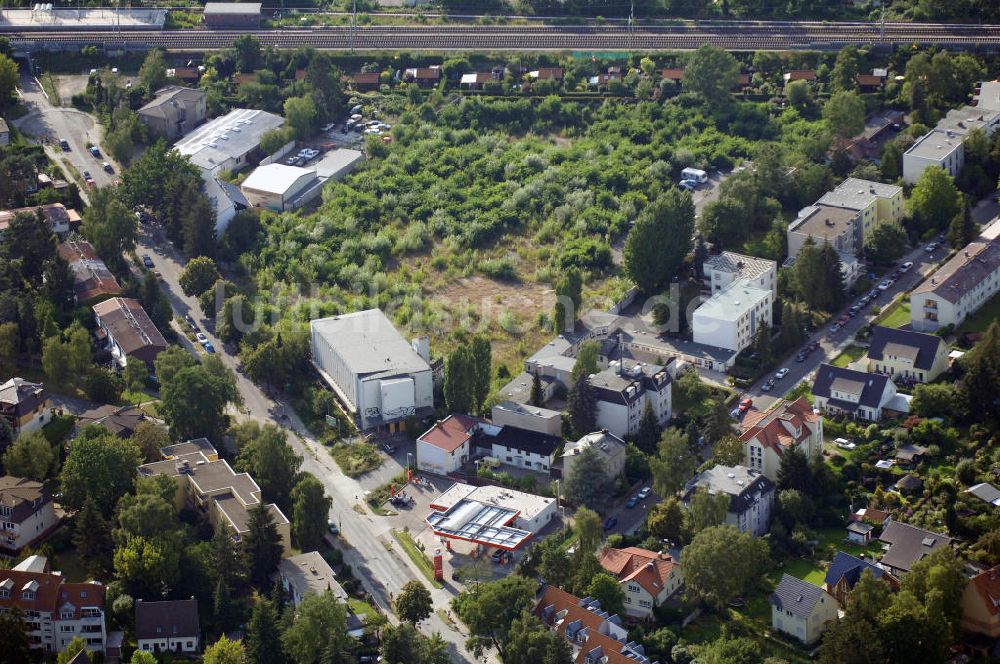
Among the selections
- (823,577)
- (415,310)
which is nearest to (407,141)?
(415,310)

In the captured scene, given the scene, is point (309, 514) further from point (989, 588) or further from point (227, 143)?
point (227, 143)

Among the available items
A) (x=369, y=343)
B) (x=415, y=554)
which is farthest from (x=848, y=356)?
(x=415, y=554)

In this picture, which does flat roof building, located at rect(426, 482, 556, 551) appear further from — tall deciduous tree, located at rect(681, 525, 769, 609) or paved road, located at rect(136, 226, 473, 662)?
tall deciduous tree, located at rect(681, 525, 769, 609)

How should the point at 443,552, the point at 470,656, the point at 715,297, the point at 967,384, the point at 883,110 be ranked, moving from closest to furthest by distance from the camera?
the point at 470,656
the point at 443,552
the point at 967,384
the point at 715,297
the point at 883,110

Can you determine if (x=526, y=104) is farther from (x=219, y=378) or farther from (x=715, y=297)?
(x=219, y=378)

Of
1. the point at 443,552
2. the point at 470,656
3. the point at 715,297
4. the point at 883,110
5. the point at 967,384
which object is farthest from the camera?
the point at 883,110
